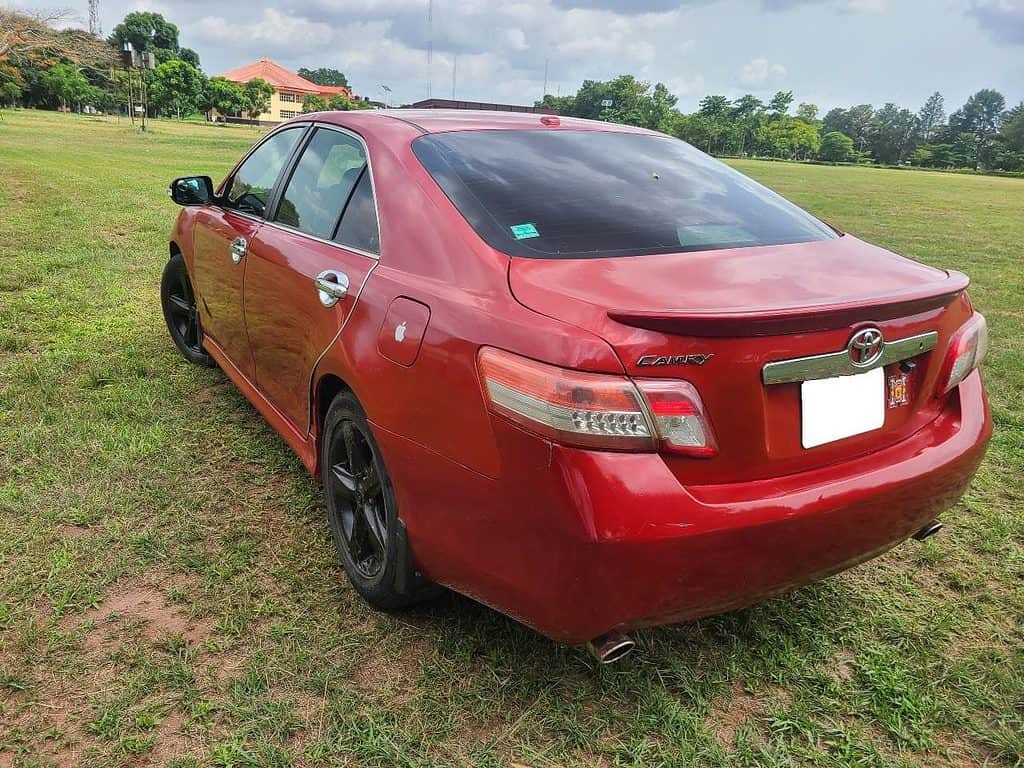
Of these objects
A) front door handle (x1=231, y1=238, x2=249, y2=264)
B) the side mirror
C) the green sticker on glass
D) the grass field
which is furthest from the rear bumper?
the side mirror

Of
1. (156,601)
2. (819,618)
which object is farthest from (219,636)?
(819,618)

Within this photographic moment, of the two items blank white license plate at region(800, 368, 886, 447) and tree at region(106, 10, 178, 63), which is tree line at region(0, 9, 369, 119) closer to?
tree at region(106, 10, 178, 63)

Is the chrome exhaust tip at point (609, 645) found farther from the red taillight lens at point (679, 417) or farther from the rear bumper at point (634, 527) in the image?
the red taillight lens at point (679, 417)

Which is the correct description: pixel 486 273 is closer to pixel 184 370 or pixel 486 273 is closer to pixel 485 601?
pixel 485 601

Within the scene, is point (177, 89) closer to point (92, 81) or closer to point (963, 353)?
point (92, 81)

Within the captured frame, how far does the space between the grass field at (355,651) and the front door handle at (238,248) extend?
865 millimetres

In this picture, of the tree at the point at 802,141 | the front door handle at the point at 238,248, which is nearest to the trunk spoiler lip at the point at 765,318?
the front door handle at the point at 238,248

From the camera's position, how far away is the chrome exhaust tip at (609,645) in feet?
5.83

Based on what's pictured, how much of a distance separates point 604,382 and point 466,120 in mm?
1546

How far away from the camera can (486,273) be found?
1938 mm

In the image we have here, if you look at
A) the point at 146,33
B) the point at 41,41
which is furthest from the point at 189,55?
the point at 41,41

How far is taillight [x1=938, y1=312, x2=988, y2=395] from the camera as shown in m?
2.11

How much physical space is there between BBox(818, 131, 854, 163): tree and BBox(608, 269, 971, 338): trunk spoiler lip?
11385cm

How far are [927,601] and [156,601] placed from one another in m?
2.54
